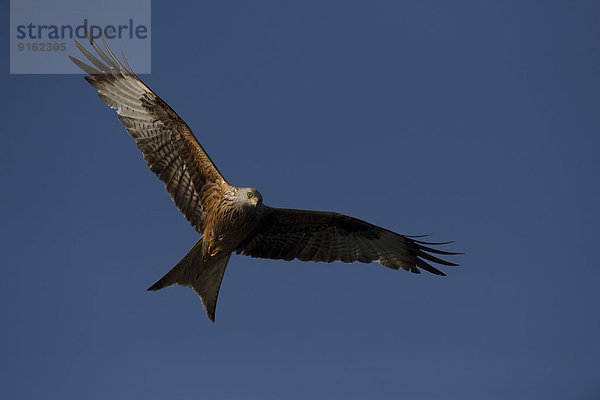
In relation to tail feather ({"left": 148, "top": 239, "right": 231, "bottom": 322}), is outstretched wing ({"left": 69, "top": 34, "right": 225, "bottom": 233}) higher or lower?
higher

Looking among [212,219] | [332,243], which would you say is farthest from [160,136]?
[332,243]

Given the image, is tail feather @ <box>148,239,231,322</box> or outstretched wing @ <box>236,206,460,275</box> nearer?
tail feather @ <box>148,239,231,322</box>

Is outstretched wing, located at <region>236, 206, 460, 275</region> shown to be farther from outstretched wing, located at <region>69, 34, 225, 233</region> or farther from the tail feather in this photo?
outstretched wing, located at <region>69, 34, 225, 233</region>

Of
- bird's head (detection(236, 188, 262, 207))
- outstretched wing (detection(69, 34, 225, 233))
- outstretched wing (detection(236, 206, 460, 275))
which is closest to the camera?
bird's head (detection(236, 188, 262, 207))

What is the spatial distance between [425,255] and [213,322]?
2842 millimetres

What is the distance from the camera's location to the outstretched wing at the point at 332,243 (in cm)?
765

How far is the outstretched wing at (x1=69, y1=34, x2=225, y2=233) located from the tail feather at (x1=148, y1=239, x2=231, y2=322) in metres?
0.41

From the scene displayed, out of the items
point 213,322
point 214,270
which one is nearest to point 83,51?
point 214,270

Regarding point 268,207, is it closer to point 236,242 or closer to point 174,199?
point 236,242

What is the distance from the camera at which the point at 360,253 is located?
26.5 ft

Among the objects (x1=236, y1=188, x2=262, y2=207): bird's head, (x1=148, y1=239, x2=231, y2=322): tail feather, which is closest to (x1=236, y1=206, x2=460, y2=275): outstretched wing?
(x1=148, y1=239, x2=231, y2=322): tail feather

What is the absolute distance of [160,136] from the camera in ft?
24.8

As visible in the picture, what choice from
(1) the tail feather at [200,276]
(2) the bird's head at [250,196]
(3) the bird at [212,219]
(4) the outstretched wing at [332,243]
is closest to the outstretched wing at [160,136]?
(3) the bird at [212,219]

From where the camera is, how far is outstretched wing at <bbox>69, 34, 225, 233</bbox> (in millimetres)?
7371
